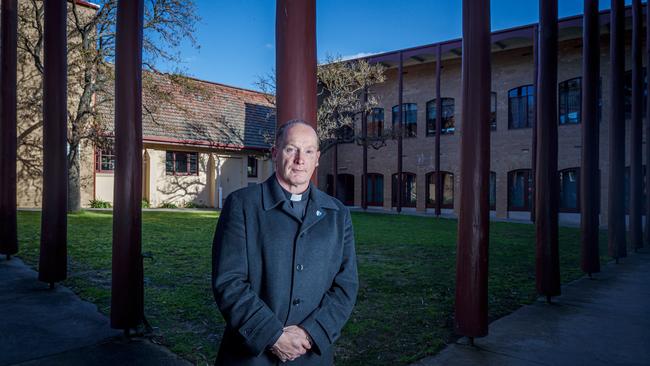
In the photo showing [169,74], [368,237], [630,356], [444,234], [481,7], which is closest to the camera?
[630,356]

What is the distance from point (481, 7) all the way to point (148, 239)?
29.7 ft

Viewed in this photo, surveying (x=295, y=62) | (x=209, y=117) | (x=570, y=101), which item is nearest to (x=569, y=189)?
(x=570, y=101)

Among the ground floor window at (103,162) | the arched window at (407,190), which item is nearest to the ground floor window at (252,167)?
the ground floor window at (103,162)

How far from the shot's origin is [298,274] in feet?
6.80

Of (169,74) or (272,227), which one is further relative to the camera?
(169,74)

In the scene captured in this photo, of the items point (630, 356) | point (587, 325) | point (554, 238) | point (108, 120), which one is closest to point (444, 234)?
point (554, 238)

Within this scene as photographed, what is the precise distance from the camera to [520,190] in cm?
2023

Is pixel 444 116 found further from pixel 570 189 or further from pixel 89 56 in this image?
pixel 89 56

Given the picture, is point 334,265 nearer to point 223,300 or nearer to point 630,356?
point 223,300

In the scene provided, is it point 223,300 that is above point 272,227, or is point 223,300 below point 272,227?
below

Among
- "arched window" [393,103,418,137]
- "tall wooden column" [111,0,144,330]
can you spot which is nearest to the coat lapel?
"tall wooden column" [111,0,144,330]

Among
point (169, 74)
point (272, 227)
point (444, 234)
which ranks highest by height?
point (169, 74)

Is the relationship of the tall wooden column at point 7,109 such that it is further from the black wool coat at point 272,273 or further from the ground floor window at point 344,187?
the ground floor window at point 344,187

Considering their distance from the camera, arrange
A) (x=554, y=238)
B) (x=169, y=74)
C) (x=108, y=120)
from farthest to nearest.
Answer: (x=108, y=120) → (x=169, y=74) → (x=554, y=238)
